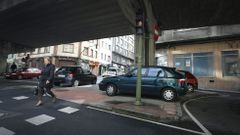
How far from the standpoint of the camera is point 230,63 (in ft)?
54.3

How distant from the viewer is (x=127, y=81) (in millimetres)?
9211

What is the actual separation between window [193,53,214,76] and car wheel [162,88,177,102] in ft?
37.3

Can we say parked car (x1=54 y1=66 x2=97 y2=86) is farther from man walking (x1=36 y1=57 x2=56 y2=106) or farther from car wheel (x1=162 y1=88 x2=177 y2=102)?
car wheel (x1=162 y1=88 x2=177 y2=102)

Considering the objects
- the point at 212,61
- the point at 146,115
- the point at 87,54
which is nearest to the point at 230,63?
the point at 212,61

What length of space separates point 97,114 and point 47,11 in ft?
34.0

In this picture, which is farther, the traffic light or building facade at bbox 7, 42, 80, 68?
building facade at bbox 7, 42, 80, 68

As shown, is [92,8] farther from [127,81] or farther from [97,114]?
[97,114]

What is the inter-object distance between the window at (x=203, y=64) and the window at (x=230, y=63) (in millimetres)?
1122

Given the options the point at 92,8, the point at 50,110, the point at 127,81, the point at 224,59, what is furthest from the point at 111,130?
the point at 224,59

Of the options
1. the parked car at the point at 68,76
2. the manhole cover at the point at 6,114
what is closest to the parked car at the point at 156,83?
the parked car at the point at 68,76

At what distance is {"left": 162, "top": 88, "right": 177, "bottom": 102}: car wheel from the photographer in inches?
324

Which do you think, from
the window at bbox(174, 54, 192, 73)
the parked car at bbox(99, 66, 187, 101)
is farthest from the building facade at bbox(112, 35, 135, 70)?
the parked car at bbox(99, 66, 187, 101)

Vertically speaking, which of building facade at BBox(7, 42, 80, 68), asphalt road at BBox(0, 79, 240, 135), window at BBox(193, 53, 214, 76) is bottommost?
asphalt road at BBox(0, 79, 240, 135)

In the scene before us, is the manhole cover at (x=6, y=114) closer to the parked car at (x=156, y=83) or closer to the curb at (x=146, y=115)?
the curb at (x=146, y=115)
